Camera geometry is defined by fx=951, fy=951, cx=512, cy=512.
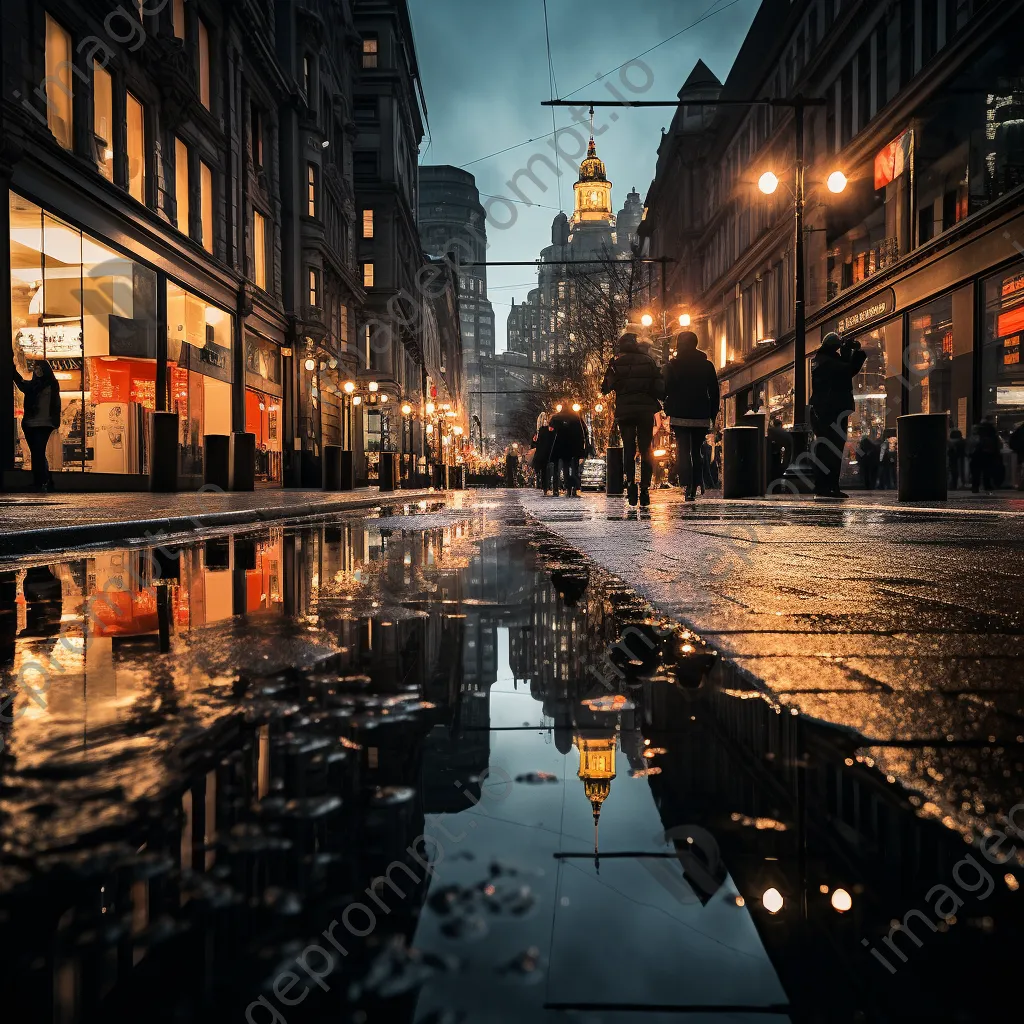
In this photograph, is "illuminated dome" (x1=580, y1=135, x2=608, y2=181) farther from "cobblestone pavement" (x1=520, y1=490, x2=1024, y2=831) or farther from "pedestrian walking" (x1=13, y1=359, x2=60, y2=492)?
"cobblestone pavement" (x1=520, y1=490, x2=1024, y2=831)

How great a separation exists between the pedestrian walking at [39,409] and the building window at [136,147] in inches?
287

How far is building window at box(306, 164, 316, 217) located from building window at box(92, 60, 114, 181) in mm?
17514

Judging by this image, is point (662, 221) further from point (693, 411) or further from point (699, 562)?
point (699, 562)

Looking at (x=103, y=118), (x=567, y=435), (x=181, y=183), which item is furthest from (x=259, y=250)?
(x=567, y=435)

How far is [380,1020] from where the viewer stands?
74 cm

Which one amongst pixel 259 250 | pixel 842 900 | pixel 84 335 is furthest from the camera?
pixel 259 250

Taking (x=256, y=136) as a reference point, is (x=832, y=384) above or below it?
below

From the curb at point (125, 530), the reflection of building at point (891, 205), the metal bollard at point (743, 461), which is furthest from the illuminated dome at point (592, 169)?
the curb at point (125, 530)

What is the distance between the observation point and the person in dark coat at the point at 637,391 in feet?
43.7

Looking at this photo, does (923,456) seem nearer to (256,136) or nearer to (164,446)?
(164,446)

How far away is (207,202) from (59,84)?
27.9ft

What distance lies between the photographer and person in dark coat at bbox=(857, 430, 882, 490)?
81.1 feet

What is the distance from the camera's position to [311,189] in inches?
1500

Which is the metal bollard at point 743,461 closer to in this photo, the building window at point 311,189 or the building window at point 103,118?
the building window at point 103,118
